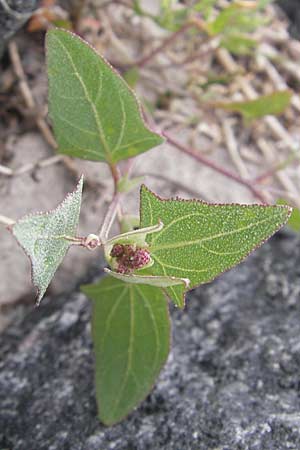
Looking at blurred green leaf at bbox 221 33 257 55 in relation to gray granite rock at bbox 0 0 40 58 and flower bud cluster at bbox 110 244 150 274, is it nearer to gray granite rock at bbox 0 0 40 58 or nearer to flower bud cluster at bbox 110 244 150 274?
gray granite rock at bbox 0 0 40 58

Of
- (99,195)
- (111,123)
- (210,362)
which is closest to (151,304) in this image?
(210,362)

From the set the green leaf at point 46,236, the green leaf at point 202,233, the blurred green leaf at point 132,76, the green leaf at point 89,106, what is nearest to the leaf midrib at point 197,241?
the green leaf at point 202,233

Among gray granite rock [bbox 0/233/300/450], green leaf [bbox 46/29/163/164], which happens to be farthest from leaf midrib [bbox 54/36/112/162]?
gray granite rock [bbox 0/233/300/450]

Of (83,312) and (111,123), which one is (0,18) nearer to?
(111,123)

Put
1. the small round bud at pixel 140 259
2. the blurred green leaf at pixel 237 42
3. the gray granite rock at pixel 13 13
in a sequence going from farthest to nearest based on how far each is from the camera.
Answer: the blurred green leaf at pixel 237 42
the gray granite rock at pixel 13 13
the small round bud at pixel 140 259

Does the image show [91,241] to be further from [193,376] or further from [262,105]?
[262,105]

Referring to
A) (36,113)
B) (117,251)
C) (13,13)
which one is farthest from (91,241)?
(36,113)

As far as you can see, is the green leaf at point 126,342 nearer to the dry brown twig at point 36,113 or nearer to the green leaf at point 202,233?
the green leaf at point 202,233
